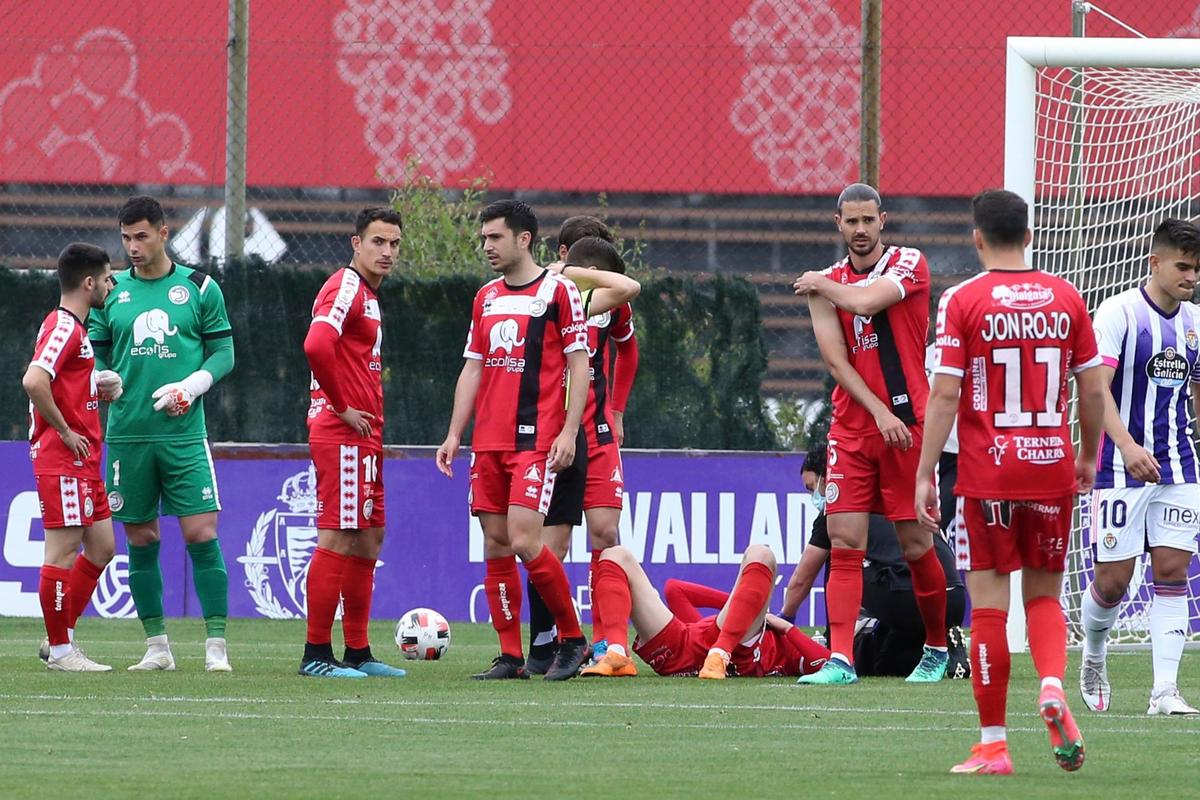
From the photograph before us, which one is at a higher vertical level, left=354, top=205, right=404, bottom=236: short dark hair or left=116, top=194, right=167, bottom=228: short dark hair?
left=116, top=194, right=167, bottom=228: short dark hair

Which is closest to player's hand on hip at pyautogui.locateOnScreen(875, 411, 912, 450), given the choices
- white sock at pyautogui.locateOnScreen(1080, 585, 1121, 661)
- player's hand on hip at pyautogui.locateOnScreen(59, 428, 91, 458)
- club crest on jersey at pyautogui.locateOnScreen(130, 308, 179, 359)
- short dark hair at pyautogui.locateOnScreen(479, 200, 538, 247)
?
white sock at pyautogui.locateOnScreen(1080, 585, 1121, 661)

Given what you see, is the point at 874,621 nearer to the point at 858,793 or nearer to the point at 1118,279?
the point at 1118,279

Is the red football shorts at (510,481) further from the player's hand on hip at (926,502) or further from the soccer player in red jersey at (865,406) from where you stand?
the player's hand on hip at (926,502)

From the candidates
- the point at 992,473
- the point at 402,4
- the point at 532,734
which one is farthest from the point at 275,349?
the point at 992,473

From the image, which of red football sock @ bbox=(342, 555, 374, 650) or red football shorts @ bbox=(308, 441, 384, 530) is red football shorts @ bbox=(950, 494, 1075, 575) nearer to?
red football shorts @ bbox=(308, 441, 384, 530)

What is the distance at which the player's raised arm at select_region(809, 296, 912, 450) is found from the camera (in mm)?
8570

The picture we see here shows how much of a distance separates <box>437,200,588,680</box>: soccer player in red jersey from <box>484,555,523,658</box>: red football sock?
1cm

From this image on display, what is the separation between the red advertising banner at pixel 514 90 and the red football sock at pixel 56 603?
21.6 feet

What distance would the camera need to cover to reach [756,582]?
9055 millimetres

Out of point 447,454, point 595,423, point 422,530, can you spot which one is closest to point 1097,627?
point 595,423

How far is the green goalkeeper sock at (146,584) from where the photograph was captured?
9586mm

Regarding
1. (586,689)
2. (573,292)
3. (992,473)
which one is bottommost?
(586,689)

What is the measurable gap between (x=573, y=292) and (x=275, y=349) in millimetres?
5357

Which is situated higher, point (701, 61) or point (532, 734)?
point (701, 61)
